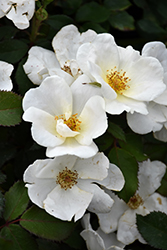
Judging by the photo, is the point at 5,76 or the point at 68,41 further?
the point at 68,41

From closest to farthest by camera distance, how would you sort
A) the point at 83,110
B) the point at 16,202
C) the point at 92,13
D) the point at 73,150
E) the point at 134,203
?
the point at 73,150
the point at 83,110
the point at 16,202
the point at 134,203
the point at 92,13

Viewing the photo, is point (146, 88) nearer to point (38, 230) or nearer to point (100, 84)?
point (100, 84)

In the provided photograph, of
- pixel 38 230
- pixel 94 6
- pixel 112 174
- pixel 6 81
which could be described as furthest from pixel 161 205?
pixel 94 6

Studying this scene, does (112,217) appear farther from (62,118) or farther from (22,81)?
(22,81)

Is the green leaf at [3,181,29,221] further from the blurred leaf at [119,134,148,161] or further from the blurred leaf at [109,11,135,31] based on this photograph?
the blurred leaf at [109,11,135,31]

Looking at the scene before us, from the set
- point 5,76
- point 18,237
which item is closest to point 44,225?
point 18,237

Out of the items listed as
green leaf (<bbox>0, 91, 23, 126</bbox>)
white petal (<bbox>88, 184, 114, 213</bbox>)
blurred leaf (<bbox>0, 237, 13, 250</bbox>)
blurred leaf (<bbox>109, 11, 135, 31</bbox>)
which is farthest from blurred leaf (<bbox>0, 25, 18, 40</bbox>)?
blurred leaf (<bbox>0, 237, 13, 250</bbox>)

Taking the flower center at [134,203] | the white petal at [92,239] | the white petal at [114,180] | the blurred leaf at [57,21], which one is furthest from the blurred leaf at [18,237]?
the blurred leaf at [57,21]
